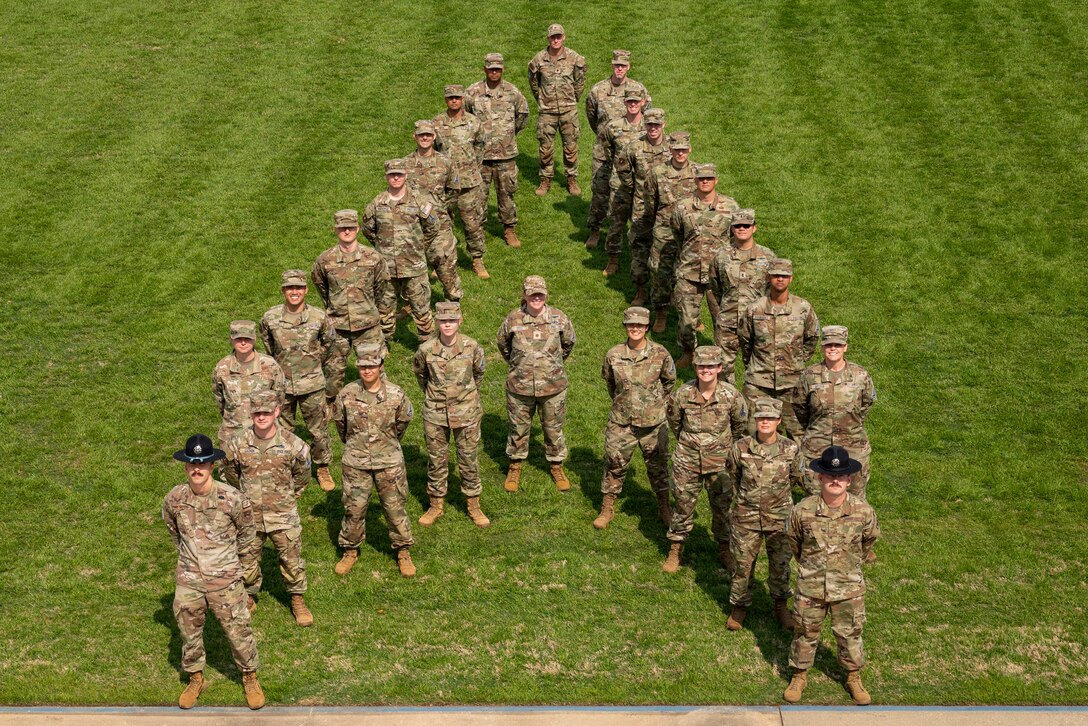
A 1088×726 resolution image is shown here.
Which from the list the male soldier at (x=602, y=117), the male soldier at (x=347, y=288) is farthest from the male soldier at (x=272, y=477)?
the male soldier at (x=602, y=117)

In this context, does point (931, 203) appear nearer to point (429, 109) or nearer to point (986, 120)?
point (986, 120)

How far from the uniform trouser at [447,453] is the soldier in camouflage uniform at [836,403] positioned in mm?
3870

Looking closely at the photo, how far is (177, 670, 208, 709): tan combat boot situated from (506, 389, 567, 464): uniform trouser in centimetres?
486

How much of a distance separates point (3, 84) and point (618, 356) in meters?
17.9

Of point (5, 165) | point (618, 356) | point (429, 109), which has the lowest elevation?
point (5, 165)

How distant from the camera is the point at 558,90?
21594 mm

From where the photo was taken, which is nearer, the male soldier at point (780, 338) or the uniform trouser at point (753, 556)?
the uniform trouser at point (753, 556)

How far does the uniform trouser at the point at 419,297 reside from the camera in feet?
58.0

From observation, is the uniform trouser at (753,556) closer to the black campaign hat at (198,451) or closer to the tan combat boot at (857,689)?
the tan combat boot at (857,689)

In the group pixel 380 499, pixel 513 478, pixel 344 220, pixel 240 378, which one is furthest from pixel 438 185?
pixel 380 499

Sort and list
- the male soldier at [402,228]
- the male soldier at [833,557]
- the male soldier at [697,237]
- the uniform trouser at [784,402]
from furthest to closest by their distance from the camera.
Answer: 1. the male soldier at [402,228]
2. the male soldier at [697,237]
3. the uniform trouser at [784,402]
4. the male soldier at [833,557]

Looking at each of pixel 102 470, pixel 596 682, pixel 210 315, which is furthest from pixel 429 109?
pixel 596 682

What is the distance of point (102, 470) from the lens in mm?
15938

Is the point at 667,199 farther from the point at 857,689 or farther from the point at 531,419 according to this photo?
the point at 857,689
